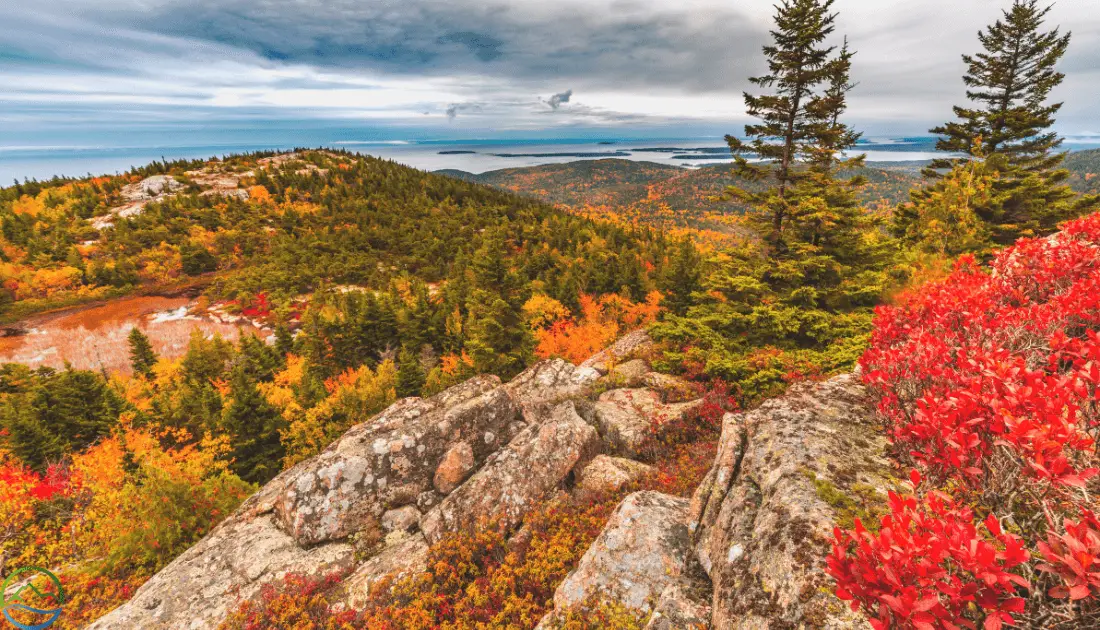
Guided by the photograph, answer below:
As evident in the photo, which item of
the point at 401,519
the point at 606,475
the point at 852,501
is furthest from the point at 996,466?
the point at 401,519

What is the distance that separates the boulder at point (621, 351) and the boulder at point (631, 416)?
4.68m

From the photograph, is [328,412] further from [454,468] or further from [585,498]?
[585,498]

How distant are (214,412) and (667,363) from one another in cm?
4022

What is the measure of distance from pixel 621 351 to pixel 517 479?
41.8 feet

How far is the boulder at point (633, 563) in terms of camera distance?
6.85m

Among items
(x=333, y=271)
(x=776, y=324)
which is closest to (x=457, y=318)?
(x=776, y=324)

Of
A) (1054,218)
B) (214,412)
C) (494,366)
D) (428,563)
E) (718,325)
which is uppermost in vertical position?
(1054,218)

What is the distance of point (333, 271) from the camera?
80500 millimetres

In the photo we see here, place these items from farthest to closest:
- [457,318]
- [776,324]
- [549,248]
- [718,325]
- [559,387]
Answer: [549,248]
[457,318]
[559,387]
[718,325]
[776,324]

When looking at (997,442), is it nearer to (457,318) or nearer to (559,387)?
(559,387)

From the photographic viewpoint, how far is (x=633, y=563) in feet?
23.7

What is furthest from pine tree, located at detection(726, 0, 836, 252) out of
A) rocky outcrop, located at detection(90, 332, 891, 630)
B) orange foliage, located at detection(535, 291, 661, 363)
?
orange foliage, located at detection(535, 291, 661, 363)

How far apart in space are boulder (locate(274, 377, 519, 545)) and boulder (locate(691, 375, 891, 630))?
376 inches

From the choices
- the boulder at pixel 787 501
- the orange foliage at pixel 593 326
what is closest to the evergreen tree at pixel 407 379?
the orange foliage at pixel 593 326
